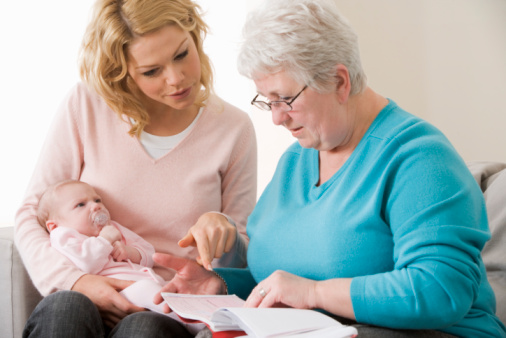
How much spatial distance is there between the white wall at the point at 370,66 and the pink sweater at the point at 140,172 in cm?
94

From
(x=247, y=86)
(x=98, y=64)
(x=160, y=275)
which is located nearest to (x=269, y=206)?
(x=160, y=275)

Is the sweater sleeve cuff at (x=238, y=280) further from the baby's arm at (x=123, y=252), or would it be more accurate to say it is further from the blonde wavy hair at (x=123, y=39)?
the blonde wavy hair at (x=123, y=39)

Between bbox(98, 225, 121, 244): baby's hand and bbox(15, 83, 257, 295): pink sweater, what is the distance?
0.11 metres

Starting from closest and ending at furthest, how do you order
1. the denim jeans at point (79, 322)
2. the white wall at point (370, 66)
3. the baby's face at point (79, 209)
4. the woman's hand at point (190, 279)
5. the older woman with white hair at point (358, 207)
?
the older woman with white hair at point (358, 207) → the denim jeans at point (79, 322) → the woman's hand at point (190, 279) → the baby's face at point (79, 209) → the white wall at point (370, 66)

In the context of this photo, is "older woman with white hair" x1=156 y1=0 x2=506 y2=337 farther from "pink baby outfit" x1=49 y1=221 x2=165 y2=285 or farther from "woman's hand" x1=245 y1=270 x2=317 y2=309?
"pink baby outfit" x1=49 y1=221 x2=165 y2=285

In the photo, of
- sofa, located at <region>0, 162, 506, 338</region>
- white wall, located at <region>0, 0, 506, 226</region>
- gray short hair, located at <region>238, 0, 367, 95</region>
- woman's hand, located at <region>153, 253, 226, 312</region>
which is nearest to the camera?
gray short hair, located at <region>238, 0, 367, 95</region>

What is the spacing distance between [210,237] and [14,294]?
722 mm

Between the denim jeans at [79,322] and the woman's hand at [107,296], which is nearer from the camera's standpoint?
the denim jeans at [79,322]

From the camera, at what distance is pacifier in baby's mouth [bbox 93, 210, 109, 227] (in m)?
1.77

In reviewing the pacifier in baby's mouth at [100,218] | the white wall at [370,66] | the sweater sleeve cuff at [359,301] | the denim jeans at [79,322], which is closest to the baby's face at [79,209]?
the pacifier in baby's mouth at [100,218]

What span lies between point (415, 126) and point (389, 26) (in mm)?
2056

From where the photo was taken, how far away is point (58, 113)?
6.26ft

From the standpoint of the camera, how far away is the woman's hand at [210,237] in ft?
4.85

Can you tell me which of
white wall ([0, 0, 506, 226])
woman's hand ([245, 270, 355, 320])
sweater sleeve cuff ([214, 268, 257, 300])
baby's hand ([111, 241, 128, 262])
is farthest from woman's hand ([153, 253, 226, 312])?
white wall ([0, 0, 506, 226])
